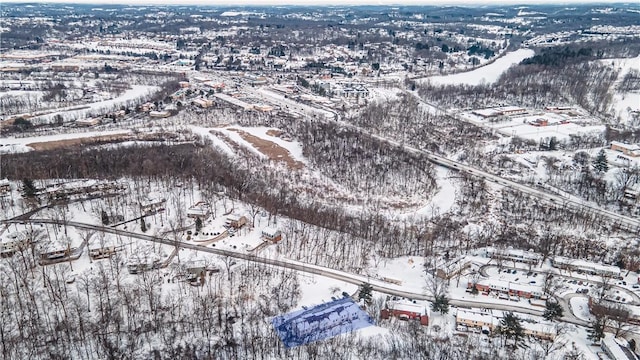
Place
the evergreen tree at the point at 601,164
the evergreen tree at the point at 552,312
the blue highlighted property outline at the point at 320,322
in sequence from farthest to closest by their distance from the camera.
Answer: the evergreen tree at the point at 601,164
the evergreen tree at the point at 552,312
the blue highlighted property outline at the point at 320,322

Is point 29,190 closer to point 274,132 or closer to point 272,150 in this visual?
point 272,150

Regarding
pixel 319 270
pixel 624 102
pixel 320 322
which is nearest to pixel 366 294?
pixel 320 322

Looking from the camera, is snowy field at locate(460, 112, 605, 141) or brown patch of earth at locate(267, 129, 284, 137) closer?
snowy field at locate(460, 112, 605, 141)

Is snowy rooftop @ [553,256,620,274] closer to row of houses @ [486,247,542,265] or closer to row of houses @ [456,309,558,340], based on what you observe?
row of houses @ [486,247,542,265]

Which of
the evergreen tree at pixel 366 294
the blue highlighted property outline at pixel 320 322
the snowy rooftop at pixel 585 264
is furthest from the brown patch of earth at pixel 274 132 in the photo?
the snowy rooftop at pixel 585 264

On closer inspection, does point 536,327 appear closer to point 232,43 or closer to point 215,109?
point 215,109

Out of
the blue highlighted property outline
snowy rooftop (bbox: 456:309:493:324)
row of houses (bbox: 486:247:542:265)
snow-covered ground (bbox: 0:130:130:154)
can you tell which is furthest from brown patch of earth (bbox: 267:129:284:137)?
snowy rooftop (bbox: 456:309:493:324)

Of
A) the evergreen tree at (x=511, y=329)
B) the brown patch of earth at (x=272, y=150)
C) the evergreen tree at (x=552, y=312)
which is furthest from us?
the brown patch of earth at (x=272, y=150)

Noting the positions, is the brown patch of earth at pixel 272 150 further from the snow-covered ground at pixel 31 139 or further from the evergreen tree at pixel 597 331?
the evergreen tree at pixel 597 331
